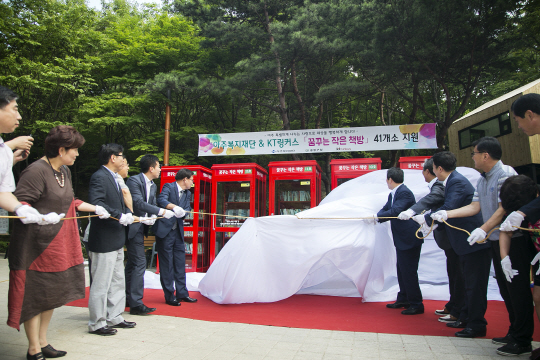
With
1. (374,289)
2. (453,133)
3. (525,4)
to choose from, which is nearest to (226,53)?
(453,133)

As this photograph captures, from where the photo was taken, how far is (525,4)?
795 cm

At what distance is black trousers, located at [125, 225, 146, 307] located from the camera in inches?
141

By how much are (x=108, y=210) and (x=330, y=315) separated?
7.89 ft

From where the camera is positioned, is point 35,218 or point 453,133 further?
point 453,133

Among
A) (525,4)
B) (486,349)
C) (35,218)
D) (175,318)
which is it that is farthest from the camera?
(525,4)

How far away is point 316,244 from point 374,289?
3.14ft


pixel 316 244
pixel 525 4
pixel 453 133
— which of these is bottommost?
pixel 316 244

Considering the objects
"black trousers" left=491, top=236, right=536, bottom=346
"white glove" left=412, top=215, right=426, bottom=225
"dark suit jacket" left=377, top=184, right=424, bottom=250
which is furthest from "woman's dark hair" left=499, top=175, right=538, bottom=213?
"dark suit jacket" left=377, top=184, right=424, bottom=250

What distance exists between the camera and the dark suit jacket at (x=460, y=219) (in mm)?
3004

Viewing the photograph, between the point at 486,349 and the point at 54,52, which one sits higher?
the point at 54,52

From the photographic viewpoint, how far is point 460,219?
3121 millimetres

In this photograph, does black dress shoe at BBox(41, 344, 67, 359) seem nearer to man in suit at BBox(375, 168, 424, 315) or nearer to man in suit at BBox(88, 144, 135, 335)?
man in suit at BBox(88, 144, 135, 335)

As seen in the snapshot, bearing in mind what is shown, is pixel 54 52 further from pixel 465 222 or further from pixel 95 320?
pixel 465 222

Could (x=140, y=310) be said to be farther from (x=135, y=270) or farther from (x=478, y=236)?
(x=478, y=236)
